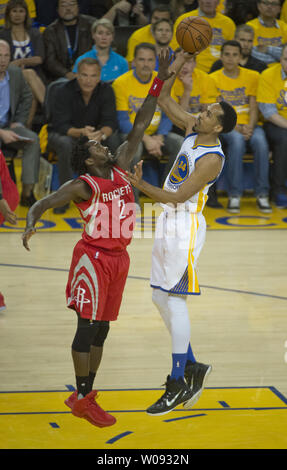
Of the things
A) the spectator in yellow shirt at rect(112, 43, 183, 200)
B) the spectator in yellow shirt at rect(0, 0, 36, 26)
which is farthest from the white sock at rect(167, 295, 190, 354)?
the spectator in yellow shirt at rect(0, 0, 36, 26)

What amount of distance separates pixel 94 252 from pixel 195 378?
97cm

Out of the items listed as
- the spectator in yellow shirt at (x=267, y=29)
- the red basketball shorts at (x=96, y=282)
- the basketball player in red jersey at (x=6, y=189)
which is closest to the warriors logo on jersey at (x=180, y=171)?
the red basketball shorts at (x=96, y=282)

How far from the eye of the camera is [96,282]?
424cm

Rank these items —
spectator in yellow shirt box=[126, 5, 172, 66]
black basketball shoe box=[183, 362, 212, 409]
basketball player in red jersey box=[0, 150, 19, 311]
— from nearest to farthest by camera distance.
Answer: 1. black basketball shoe box=[183, 362, 212, 409]
2. basketball player in red jersey box=[0, 150, 19, 311]
3. spectator in yellow shirt box=[126, 5, 172, 66]

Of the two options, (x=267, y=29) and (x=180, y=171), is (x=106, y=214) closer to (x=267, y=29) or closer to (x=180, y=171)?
(x=180, y=171)

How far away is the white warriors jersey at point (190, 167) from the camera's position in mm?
4543

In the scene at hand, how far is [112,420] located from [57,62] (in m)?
6.76

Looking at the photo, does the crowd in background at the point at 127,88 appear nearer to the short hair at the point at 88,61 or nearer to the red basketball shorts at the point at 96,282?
the short hair at the point at 88,61

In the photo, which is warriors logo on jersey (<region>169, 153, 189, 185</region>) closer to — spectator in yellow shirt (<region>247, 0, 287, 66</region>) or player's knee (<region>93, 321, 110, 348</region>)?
player's knee (<region>93, 321, 110, 348</region>)

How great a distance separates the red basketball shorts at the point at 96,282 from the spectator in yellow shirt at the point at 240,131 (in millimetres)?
5378

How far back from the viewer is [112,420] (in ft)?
14.2

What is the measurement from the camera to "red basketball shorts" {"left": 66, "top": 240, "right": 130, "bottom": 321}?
4223mm

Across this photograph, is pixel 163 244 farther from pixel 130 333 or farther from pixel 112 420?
pixel 130 333

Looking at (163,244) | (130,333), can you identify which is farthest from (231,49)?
(163,244)
